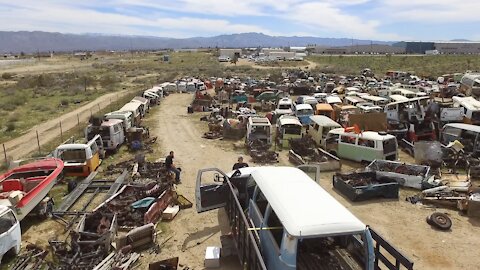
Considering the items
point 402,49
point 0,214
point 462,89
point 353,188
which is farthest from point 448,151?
point 402,49

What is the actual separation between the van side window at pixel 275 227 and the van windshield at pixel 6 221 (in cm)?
723

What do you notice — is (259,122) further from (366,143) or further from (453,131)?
(453,131)

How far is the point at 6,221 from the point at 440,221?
1316 cm

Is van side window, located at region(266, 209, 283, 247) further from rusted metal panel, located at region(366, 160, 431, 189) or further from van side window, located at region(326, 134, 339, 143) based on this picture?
van side window, located at region(326, 134, 339, 143)

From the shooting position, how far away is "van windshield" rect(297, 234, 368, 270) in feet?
25.0

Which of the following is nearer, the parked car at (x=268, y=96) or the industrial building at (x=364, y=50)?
the parked car at (x=268, y=96)

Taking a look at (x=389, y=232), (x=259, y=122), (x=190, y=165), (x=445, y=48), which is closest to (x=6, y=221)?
(x=190, y=165)

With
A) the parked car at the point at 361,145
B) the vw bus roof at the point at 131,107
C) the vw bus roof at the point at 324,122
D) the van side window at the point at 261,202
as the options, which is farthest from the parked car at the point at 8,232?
the vw bus roof at the point at 131,107

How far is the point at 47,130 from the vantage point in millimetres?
28016

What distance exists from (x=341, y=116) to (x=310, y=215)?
19900 mm

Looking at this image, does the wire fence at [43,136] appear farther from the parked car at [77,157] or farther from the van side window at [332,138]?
the van side window at [332,138]

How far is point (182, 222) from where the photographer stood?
13.2 meters

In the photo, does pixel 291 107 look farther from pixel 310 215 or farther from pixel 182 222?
pixel 310 215

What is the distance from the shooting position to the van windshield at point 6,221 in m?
10.3
